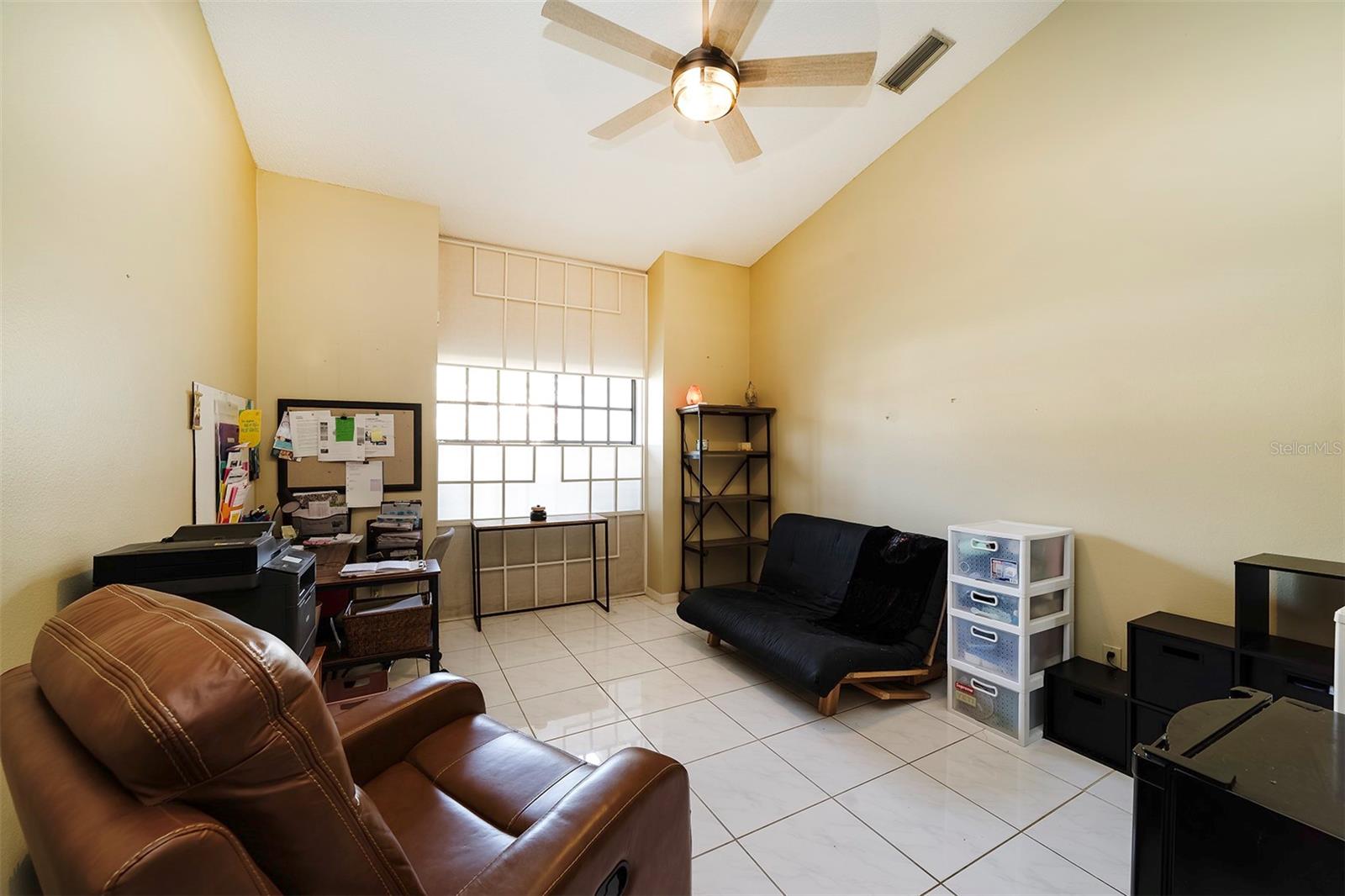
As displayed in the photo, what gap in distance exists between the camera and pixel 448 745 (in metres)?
1.55

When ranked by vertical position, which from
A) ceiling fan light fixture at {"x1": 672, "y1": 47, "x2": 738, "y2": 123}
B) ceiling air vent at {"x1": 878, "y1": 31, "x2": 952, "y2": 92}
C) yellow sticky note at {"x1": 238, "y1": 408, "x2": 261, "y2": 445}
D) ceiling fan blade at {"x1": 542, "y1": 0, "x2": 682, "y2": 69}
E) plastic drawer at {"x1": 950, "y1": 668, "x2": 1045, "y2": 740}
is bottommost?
plastic drawer at {"x1": 950, "y1": 668, "x2": 1045, "y2": 740}

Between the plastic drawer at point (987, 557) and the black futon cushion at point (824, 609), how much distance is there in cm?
34

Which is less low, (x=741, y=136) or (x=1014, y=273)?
(x=741, y=136)

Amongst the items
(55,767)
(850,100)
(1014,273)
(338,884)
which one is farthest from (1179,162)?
(55,767)

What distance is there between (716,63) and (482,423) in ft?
10.5

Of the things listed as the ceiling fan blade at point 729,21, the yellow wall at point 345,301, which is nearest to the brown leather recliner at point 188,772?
the ceiling fan blade at point 729,21

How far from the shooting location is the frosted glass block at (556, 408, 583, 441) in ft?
15.2

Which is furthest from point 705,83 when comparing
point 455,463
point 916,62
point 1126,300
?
point 455,463

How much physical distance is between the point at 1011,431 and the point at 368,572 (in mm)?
3638

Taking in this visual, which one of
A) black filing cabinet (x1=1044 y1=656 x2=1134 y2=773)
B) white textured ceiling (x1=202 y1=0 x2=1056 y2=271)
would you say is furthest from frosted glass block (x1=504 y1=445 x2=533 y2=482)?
black filing cabinet (x1=1044 y1=656 x2=1134 y2=773)

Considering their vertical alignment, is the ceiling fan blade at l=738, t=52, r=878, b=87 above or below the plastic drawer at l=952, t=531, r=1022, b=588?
above

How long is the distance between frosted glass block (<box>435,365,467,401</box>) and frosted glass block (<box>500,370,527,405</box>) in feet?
1.01

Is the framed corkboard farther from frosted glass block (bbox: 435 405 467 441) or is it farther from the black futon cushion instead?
the black futon cushion

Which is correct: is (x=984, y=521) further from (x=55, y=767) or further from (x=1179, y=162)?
(x=55, y=767)
